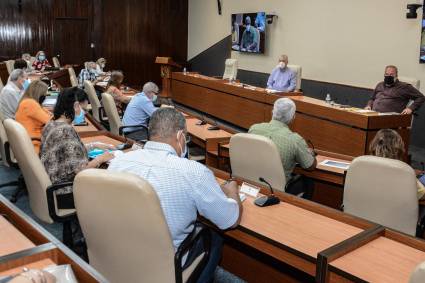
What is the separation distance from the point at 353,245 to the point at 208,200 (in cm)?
65

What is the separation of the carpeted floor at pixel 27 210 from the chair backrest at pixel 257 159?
2.18ft

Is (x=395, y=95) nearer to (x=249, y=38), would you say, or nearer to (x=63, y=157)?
(x=63, y=157)

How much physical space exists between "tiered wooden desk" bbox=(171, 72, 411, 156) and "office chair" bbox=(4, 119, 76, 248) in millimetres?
3721

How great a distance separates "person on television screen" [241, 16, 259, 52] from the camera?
10555 mm

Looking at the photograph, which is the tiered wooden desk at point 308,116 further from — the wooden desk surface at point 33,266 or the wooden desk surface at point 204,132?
the wooden desk surface at point 33,266

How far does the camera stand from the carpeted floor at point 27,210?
2955mm

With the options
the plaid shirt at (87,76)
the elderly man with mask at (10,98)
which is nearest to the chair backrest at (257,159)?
the elderly man with mask at (10,98)

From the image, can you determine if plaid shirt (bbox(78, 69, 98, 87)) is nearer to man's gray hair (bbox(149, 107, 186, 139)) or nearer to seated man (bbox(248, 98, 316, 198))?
seated man (bbox(248, 98, 316, 198))

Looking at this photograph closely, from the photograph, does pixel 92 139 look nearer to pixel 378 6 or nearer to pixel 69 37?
pixel 378 6

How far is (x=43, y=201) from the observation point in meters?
2.90

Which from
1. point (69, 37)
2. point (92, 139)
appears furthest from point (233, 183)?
point (69, 37)

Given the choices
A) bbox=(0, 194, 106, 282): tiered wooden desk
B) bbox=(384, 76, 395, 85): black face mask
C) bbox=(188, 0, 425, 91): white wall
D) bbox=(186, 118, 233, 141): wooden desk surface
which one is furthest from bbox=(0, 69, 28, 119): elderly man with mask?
bbox=(188, 0, 425, 91): white wall

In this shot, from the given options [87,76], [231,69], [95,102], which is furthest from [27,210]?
[231,69]

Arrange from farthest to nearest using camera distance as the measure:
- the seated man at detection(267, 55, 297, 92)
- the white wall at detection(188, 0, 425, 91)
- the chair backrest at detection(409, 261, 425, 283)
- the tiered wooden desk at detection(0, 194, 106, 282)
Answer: the seated man at detection(267, 55, 297, 92)
the white wall at detection(188, 0, 425, 91)
the tiered wooden desk at detection(0, 194, 106, 282)
the chair backrest at detection(409, 261, 425, 283)
